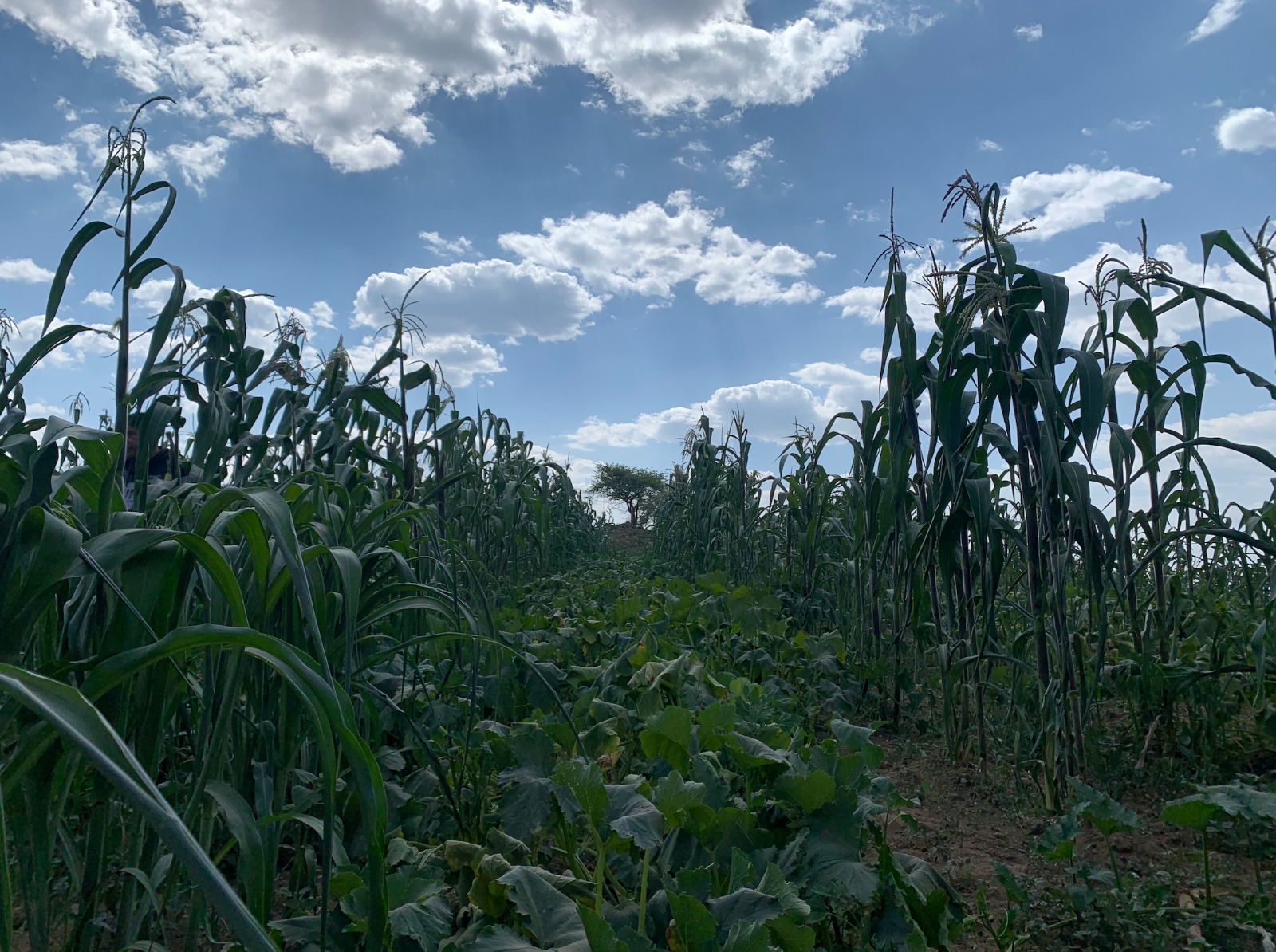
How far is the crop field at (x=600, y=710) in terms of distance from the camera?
97 centimetres

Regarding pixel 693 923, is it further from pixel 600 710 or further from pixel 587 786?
pixel 600 710

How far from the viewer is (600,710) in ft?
7.02

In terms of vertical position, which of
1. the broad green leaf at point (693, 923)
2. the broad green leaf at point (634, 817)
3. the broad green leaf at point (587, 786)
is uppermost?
the broad green leaf at point (587, 786)

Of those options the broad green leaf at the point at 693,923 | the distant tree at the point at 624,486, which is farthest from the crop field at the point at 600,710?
the distant tree at the point at 624,486

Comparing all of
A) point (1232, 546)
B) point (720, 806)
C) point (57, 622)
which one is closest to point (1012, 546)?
point (1232, 546)

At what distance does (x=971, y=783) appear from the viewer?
262cm

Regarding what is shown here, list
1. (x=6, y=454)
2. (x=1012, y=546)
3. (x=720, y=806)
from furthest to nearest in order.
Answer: (x=1012, y=546) < (x=720, y=806) < (x=6, y=454)

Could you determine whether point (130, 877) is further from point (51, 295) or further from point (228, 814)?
point (51, 295)

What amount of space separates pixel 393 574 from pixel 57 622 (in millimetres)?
862

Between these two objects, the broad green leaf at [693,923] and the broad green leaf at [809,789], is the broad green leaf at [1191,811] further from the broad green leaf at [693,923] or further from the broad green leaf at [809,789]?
the broad green leaf at [693,923]

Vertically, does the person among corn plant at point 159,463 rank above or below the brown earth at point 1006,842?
above

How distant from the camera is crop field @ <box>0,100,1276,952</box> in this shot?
3.18 feet

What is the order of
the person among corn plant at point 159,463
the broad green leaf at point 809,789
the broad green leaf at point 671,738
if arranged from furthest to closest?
the person among corn plant at point 159,463 < the broad green leaf at point 671,738 < the broad green leaf at point 809,789

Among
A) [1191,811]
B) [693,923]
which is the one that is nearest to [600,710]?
[693,923]
